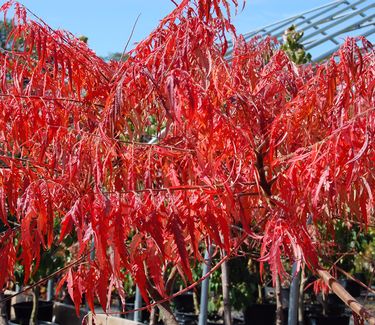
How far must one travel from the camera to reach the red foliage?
1.47m

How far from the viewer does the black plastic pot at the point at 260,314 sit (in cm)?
596

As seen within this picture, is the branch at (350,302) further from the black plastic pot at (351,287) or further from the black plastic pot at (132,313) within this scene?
the black plastic pot at (351,287)

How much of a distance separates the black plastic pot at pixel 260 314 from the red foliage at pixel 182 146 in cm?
402

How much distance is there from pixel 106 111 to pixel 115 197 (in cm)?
29

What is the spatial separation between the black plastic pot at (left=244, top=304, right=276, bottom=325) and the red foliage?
4017 mm

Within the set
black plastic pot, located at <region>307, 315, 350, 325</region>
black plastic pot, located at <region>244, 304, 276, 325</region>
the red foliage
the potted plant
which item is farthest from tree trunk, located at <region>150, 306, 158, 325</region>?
black plastic pot, located at <region>307, 315, 350, 325</region>

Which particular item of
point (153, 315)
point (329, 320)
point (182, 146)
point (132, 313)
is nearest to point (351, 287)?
point (329, 320)

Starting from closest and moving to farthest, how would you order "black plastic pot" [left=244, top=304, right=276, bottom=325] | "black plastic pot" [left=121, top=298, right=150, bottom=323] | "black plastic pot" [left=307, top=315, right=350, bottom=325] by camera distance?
"black plastic pot" [left=307, top=315, right=350, bottom=325]
"black plastic pot" [left=244, top=304, right=276, bottom=325]
"black plastic pot" [left=121, top=298, right=150, bottom=323]

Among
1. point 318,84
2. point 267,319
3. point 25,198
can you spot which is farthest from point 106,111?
point 267,319

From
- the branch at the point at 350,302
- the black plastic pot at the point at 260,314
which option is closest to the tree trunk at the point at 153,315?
the branch at the point at 350,302

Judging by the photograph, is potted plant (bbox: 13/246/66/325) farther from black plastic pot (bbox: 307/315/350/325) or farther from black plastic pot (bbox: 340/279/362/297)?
black plastic pot (bbox: 340/279/362/297)

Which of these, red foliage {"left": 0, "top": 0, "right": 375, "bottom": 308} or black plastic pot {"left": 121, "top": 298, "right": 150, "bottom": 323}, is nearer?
red foliage {"left": 0, "top": 0, "right": 375, "bottom": 308}

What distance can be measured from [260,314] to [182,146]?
14.5ft

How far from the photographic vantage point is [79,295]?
1.91 metres
